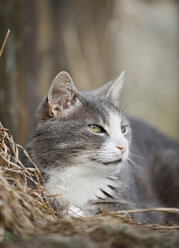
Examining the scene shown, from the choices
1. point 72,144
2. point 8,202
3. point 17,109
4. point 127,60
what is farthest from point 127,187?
point 127,60

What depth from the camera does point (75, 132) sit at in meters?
2.73

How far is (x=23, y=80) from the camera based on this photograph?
3.99m

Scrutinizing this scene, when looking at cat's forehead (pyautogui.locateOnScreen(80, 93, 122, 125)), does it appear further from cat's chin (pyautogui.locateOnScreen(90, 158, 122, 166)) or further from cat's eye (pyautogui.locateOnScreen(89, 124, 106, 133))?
cat's chin (pyautogui.locateOnScreen(90, 158, 122, 166))

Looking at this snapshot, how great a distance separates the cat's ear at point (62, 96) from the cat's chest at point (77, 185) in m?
0.46

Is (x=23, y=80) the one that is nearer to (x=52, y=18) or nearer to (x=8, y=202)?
(x=52, y=18)

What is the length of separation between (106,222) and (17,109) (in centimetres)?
223

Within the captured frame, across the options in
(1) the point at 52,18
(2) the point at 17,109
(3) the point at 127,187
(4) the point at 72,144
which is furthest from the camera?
(1) the point at 52,18

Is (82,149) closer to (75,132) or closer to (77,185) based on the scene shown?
(75,132)

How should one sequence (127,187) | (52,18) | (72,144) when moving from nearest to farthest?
(72,144)
(127,187)
(52,18)

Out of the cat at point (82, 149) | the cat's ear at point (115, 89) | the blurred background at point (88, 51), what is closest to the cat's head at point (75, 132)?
the cat at point (82, 149)

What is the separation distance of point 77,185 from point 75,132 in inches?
15.5

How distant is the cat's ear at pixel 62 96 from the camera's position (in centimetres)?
277

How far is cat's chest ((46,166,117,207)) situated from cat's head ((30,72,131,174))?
0.07 meters

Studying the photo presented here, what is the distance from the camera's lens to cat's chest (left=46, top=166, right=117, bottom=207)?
268 cm
